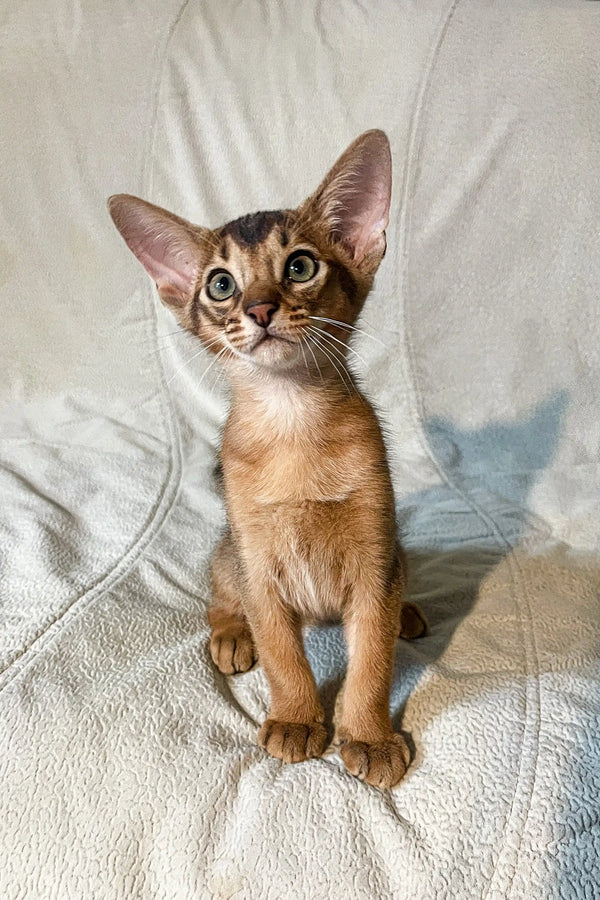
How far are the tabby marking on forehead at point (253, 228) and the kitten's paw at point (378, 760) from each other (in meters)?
0.67

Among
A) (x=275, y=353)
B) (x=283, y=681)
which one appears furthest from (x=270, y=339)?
(x=283, y=681)

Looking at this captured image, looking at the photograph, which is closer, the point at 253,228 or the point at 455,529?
the point at 253,228

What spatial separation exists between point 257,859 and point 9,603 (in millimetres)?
638

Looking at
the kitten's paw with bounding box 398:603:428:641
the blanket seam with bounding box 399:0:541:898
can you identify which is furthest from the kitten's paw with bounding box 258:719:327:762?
the blanket seam with bounding box 399:0:541:898

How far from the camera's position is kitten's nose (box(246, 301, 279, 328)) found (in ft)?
2.71

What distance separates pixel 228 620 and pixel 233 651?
0.07 meters

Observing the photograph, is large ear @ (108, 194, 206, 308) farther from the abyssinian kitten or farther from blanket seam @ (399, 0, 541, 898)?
blanket seam @ (399, 0, 541, 898)

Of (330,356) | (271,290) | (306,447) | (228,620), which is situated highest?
(271,290)

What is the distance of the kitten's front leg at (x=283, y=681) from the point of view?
0.90 metres

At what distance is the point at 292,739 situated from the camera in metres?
0.89

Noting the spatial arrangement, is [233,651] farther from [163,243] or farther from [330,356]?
[163,243]

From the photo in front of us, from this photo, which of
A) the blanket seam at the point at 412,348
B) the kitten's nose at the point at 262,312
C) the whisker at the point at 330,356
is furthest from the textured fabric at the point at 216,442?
the kitten's nose at the point at 262,312

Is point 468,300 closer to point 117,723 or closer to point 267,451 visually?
point 267,451

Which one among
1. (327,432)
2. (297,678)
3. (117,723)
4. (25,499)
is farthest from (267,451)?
(25,499)
